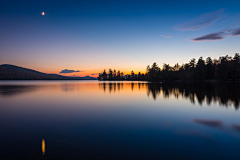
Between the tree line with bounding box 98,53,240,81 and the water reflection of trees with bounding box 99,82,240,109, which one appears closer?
the water reflection of trees with bounding box 99,82,240,109

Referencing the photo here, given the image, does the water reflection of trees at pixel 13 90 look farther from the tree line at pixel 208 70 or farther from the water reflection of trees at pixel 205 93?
the tree line at pixel 208 70

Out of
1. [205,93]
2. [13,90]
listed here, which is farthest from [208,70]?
[13,90]

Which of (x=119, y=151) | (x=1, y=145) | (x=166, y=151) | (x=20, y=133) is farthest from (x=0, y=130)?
(x=166, y=151)

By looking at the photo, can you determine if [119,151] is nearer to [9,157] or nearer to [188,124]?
[9,157]

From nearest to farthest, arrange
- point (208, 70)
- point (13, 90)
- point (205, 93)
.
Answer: point (205, 93) < point (13, 90) < point (208, 70)

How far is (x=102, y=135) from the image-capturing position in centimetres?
800

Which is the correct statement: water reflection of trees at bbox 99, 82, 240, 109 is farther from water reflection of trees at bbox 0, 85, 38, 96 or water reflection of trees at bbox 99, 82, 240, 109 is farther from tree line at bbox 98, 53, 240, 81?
tree line at bbox 98, 53, 240, 81

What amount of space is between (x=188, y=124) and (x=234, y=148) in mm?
3716

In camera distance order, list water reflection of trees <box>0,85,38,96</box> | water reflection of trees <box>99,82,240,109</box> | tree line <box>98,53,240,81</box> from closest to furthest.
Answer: water reflection of trees <box>99,82,240,109</box> → water reflection of trees <box>0,85,38,96</box> → tree line <box>98,53,240,81</box>

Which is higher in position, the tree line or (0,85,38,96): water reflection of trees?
the tree line

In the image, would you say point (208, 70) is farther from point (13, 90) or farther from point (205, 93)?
point (13, 90)

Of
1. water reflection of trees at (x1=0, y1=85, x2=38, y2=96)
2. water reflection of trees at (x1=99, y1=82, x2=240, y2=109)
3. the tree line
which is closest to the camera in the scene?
water reflection of trees at (x1=99, y1=82, x2=240, y2=109)

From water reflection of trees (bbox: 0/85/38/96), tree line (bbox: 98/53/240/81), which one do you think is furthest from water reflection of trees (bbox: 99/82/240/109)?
tree line (bbox: 98/53/240/81)

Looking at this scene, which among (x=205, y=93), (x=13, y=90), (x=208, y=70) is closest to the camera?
(x=205, y=93)
